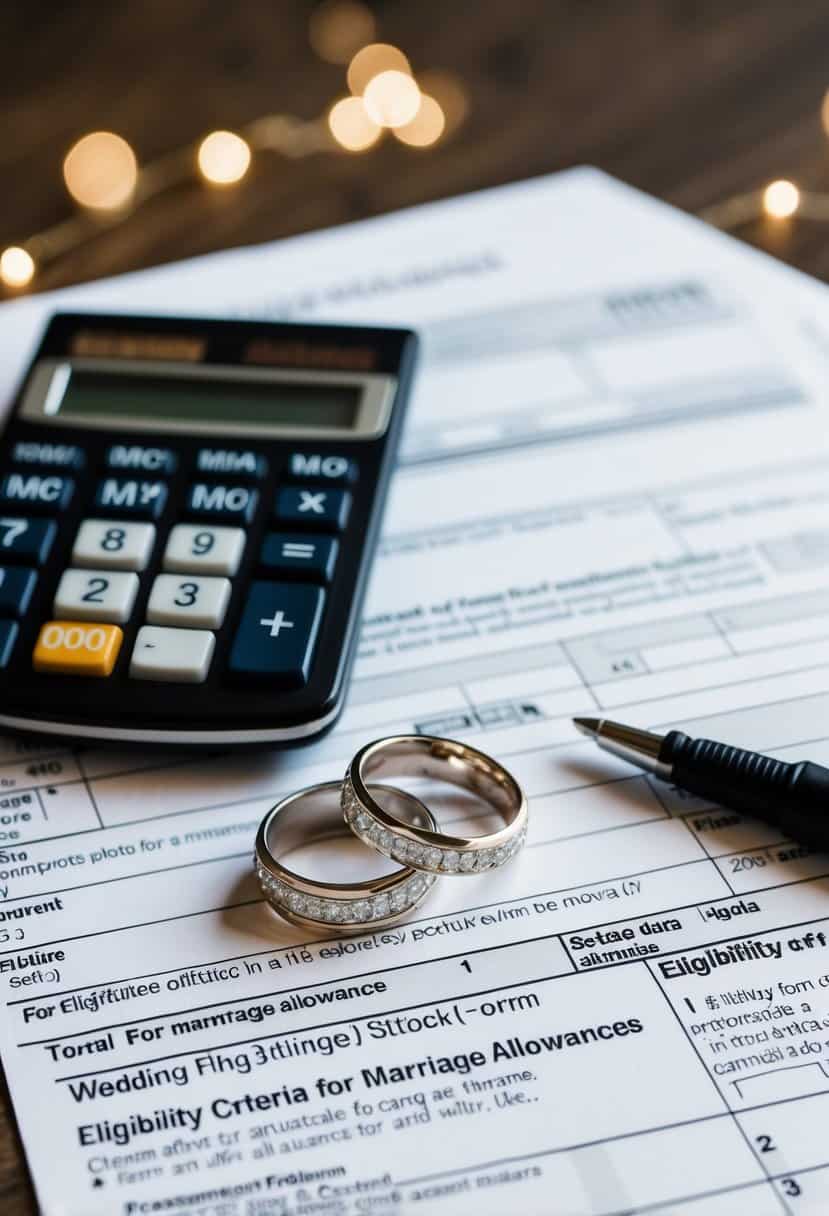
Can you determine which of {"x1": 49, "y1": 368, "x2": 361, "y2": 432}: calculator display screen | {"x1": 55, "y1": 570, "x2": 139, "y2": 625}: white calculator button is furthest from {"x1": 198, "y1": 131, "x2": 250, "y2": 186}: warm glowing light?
{"x1": 55, "y1": 570, "x2": 139, "y2": 625}: white calculator button

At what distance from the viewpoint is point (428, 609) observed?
49 cm

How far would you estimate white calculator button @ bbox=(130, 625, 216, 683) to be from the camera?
428mm

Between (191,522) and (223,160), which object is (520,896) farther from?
(223,160)

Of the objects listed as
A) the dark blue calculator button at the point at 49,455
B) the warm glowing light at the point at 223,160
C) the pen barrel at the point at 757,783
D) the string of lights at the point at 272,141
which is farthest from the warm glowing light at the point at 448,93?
the pen barrel at the point at 757,783

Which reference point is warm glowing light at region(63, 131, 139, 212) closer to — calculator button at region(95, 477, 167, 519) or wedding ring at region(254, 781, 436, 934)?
calculator button at region(95, 477, 167, 519)

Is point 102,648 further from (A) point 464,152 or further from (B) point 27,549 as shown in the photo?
(A) point 464,152

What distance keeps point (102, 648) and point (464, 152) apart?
41 cm

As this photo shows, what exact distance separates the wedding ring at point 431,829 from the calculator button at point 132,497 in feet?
0.41

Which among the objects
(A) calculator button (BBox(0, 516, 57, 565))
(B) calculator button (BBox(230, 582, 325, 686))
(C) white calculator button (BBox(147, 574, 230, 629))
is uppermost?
(A) calculator button (BBox(0, 516, 57, 565))

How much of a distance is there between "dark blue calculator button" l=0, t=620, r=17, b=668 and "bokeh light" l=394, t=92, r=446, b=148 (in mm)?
404

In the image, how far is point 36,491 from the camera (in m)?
0.48

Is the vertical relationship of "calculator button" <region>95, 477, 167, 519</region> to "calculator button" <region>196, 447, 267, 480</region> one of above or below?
above

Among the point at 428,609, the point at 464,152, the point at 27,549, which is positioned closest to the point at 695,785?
the point at 428,609

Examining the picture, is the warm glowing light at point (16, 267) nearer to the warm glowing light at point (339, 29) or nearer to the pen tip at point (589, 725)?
the warm glowing light at point (339, 29)
